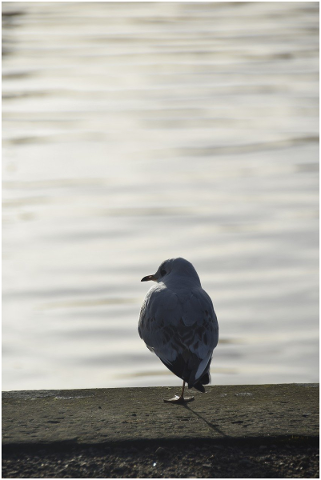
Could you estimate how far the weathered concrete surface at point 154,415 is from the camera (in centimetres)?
418

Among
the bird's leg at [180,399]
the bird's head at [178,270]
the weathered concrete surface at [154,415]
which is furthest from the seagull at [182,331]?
the bird's head at [178,270]

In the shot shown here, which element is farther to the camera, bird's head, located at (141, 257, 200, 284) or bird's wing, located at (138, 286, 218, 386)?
bird's head, located at (141, 257, 200, 284)

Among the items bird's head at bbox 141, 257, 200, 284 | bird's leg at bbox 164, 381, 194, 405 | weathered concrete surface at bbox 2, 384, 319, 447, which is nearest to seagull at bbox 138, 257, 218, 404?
bird's leg at bbox 164, 381, 194, 405

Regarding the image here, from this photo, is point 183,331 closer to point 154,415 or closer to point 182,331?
point 182,331

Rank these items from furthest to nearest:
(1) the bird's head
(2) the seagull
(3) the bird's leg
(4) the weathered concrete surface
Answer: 1. (1) the bird's head
2. (2) the seagull
3. (3) the bird's leg
4. (4) the weathered concrete surface

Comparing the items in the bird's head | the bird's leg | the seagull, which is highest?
the bird's head

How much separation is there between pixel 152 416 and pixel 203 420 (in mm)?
322

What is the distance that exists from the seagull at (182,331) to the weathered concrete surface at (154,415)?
0.63 ft

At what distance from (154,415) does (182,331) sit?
33.3 inches

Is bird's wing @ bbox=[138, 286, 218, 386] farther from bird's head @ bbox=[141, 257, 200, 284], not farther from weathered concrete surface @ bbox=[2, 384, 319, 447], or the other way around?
bird's head @ bbox=[141, 257, 200, 284]

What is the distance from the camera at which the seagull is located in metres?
5.20

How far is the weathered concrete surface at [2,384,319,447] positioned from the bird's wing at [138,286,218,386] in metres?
0.23

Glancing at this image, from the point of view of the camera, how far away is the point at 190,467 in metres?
3.85

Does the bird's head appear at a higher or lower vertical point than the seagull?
higher
